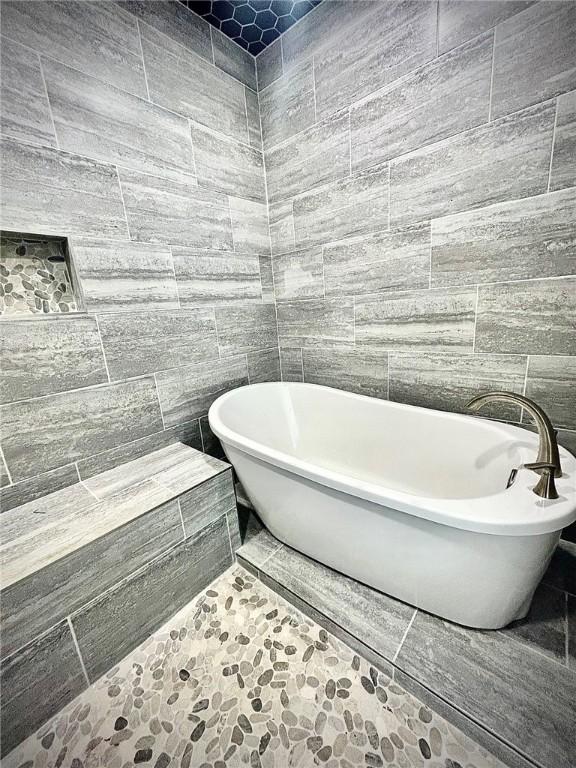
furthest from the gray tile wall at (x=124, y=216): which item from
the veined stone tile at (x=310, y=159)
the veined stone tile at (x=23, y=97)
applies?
the veined stone tile at (x=310, y=159)

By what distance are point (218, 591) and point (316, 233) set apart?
6.04 ft

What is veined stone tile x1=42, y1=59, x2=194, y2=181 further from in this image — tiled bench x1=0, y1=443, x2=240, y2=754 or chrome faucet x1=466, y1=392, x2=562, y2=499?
chrome faucet x1=466, y1=392, x2=562, y2=499

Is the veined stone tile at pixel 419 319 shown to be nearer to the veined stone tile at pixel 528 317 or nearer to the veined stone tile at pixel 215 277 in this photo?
the veined stone tile at pixel 528 317

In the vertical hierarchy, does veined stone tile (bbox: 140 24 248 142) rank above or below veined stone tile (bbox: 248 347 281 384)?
above

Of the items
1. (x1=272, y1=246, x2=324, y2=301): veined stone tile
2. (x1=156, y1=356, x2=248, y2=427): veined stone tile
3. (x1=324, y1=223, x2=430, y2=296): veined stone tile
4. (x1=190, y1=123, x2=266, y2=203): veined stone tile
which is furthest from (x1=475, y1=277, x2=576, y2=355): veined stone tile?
(x1=190, y1=123, x2=266, y2=203): veined stone tile

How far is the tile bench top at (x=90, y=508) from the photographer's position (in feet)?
3.00

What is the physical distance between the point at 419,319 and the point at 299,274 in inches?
30.8

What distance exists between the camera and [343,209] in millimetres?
1607

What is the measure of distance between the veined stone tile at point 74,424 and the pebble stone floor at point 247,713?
0.77 m

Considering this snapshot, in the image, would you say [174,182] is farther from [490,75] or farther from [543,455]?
[543,455]

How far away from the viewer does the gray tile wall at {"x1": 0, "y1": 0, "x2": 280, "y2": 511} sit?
1.09 metres

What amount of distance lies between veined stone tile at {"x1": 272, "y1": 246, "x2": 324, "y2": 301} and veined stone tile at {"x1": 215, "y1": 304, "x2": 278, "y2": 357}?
0.51ft

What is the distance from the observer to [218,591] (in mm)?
Answer: 1245

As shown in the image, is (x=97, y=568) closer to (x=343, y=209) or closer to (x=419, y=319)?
(x=419, y=319)
